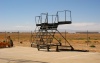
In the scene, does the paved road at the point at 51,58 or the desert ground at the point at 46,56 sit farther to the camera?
the desert ground at the point at 46,56

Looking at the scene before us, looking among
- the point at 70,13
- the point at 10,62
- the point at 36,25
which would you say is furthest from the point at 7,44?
the point at 10,62

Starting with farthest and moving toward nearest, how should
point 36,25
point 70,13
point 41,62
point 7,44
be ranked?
1. point 7,44
2. point 36,25
3. point 70,13
4. point 41,62

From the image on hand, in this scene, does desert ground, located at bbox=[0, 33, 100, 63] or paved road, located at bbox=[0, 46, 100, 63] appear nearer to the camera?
paved road, located at bbox=[0, 46, 100, 63]

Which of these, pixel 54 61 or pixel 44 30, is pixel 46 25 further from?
pixel 54 61

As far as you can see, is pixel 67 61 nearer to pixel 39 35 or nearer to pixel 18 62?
pixel 18 62

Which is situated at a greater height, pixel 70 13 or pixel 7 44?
pixel 70 13

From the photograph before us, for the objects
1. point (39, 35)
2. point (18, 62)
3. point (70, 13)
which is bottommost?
point (18, 62)

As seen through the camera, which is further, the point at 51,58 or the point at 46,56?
the point at 46,56

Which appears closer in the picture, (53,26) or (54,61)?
(54,61)

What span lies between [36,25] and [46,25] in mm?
2418

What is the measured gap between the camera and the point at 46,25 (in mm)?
25234

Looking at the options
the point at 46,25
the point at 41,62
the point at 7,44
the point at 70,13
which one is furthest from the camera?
the point at 7,44

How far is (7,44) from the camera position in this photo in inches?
1155

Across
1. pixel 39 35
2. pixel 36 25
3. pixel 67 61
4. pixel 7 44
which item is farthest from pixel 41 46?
pixel 67 61
